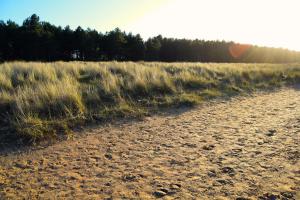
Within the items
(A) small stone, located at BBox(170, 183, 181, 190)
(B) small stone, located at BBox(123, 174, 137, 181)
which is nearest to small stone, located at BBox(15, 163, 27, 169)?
(B) small stone, located at BBox(123, 174, 137, 181)

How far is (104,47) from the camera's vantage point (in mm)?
52406

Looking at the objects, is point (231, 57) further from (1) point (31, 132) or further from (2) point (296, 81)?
(1) point (31, 132)

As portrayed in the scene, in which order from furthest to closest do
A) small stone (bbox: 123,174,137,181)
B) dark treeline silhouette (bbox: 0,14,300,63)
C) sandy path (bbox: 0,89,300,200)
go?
dark treeline silhouette (bbox: 0,14,300,63)
small stone (bbox: 123,174,137,181)
sandy path (bbox: 0,89,300,200)

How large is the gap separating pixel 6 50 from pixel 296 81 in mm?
35861

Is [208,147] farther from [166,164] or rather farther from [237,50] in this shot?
[237,50]

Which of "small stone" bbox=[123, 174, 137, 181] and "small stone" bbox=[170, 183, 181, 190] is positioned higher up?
"small stone" bbox=[123, 174, 137, 181]

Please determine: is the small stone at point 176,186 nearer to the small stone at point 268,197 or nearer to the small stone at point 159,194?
the small stone at point 159,194

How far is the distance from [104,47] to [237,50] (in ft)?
131

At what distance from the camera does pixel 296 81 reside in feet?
53.2

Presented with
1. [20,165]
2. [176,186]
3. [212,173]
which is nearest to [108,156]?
[20,165]

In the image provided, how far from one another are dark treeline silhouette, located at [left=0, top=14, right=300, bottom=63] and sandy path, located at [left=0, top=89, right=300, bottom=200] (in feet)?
126

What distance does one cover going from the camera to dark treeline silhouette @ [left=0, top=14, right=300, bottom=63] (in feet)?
137

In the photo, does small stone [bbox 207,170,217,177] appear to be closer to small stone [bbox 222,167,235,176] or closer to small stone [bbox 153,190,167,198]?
small stone [bbox 222,167,235,176]

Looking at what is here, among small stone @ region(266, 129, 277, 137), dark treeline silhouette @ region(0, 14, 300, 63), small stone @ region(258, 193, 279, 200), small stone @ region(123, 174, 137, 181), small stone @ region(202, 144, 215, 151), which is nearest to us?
small stone @ region(258, 193, 279, 200)
